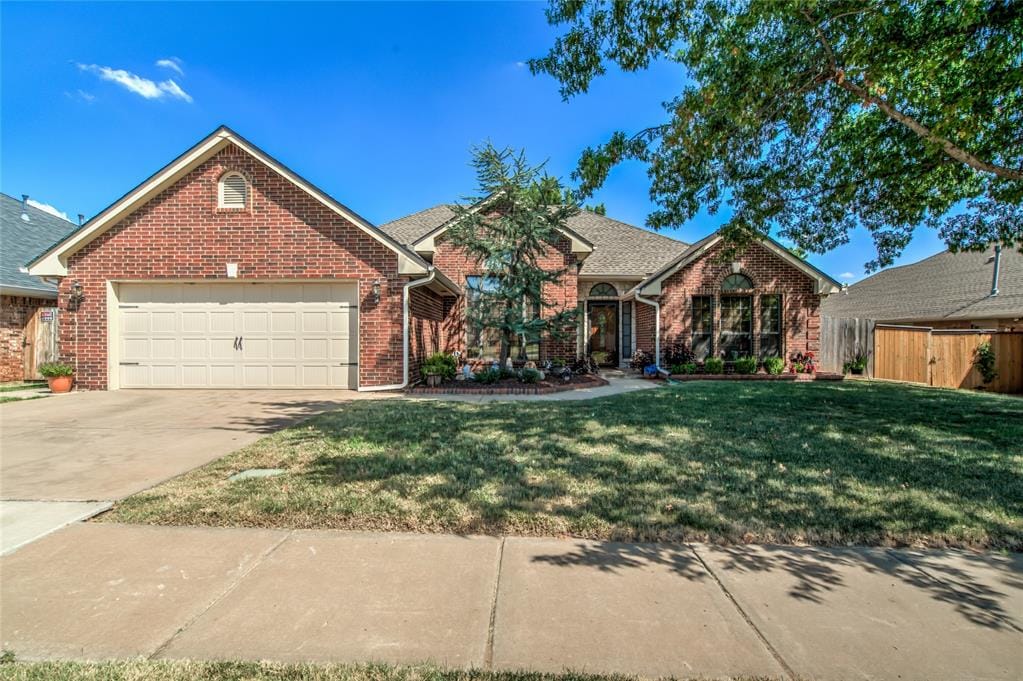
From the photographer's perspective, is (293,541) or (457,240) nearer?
(293,541)

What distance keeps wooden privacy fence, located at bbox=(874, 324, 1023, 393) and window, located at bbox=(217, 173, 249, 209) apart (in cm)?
1799

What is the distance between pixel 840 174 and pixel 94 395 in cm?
1588

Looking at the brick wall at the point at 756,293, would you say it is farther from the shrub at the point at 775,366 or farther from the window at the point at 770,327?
the shrub at the point at 775,366

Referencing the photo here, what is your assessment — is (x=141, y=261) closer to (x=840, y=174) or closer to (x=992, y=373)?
(x=840, y=174)

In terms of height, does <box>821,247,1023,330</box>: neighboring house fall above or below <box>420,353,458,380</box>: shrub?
above

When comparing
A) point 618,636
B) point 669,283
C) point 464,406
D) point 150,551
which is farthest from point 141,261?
point 669,283

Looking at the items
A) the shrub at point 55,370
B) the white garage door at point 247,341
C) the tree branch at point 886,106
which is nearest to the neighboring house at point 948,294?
the tree branch at point 886,106

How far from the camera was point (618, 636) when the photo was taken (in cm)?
209

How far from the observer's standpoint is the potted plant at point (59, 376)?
31.5 feet

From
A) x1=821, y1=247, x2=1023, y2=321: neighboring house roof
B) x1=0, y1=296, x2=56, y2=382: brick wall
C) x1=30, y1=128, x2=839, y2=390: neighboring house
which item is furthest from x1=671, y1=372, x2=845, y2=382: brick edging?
x1=0, y1=296, x2=56, y2=382: brick wall

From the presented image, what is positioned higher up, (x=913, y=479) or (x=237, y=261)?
(x=237, y=261)

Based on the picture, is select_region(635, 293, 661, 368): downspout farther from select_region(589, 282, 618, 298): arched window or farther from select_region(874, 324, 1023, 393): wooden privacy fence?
select_region(874, 324, 1023, 393): wooden privacy fence

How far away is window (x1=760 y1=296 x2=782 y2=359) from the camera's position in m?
13.8

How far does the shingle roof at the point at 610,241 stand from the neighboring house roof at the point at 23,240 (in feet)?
33.2
